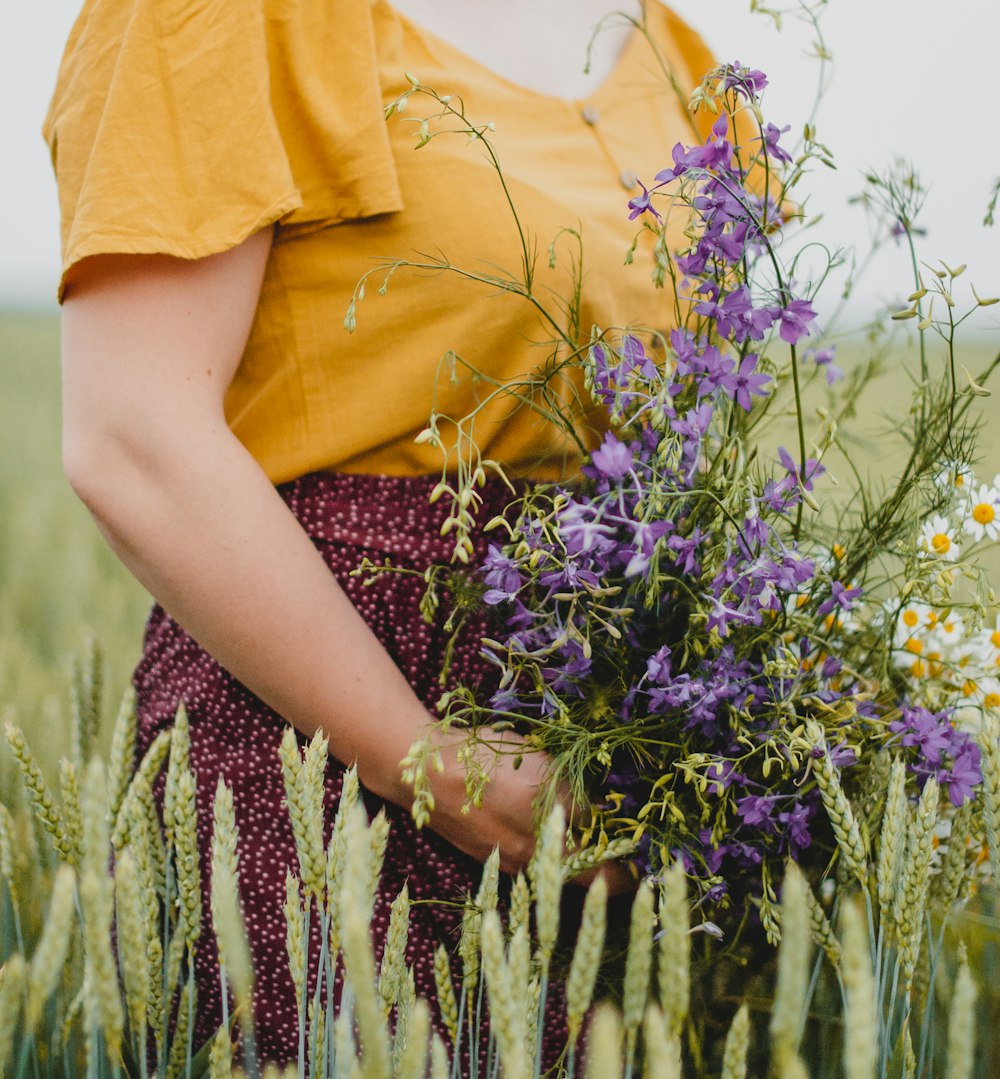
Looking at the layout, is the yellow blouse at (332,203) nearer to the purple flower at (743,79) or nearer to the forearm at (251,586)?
the forearm at (251,586)

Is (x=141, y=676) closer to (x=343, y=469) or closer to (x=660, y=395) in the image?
(x=343, y=469)

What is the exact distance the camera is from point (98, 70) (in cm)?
84

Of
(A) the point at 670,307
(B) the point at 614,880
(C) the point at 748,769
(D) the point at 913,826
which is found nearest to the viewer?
(D) the point at 913,826

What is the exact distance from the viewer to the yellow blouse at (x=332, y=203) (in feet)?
2.71

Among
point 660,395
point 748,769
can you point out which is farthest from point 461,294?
point 748,769

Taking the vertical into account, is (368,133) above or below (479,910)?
above

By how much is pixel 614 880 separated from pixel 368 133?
0.68 metres

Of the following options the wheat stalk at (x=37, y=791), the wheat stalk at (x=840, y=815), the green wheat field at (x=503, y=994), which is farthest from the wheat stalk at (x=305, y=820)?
the wheat stalk at (x=840, y=815)

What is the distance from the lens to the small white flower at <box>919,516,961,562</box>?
2.59ft

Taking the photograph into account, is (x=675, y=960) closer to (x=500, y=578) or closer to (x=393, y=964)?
(x=393, y=964)

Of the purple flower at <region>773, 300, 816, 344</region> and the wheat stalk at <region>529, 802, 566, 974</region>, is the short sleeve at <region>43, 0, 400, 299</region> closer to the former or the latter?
the purple flower at <region>773, 300, 816, 344</region>

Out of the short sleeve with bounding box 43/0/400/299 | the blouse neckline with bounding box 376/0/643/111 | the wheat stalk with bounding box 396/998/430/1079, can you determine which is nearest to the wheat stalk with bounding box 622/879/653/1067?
the wheat stalk with bounding box 396/998/430/1079

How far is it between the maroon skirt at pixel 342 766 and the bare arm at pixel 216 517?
0.20ft

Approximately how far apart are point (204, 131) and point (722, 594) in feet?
1.79
